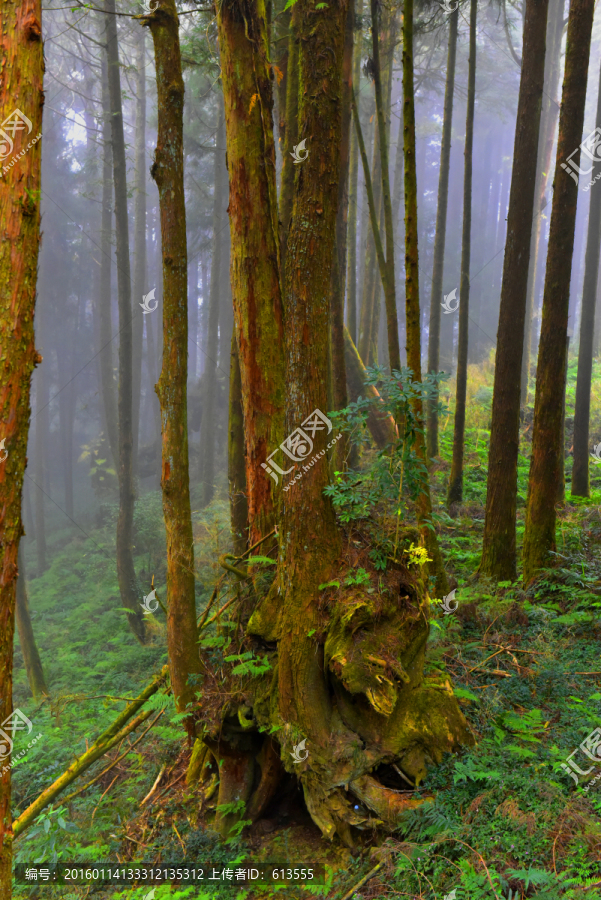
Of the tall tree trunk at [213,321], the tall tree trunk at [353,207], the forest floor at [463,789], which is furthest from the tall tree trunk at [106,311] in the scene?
the forest floor at [463,789]

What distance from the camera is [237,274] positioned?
18.3ft

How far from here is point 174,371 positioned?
5.21 meters

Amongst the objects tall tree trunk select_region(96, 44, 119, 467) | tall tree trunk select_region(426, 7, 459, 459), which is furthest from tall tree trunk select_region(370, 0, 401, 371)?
tall tree trunk select_region(96, 44, 119, 467)

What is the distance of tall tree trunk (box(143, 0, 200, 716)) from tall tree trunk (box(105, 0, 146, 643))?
786cm

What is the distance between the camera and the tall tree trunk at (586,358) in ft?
35.9

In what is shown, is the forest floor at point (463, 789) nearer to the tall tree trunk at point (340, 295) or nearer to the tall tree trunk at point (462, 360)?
the tall tree trunk at point (462, 360)

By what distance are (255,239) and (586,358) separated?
9237mm

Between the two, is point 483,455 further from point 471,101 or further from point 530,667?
point 530,667

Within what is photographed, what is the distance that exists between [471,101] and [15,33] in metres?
8.83

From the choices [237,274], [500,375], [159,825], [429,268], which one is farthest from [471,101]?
[429,268]

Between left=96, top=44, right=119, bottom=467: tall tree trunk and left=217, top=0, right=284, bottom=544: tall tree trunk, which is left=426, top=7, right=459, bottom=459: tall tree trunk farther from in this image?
left=96, top=44, right=119, bottom=467: tall tree trunk

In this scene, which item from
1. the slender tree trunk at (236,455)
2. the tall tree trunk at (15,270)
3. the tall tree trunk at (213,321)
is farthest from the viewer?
the tall tree trunk at (213,321)

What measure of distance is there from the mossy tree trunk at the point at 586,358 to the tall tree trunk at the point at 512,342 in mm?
4672

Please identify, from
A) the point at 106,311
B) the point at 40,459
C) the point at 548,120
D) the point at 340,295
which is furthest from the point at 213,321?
the point at 548,120
